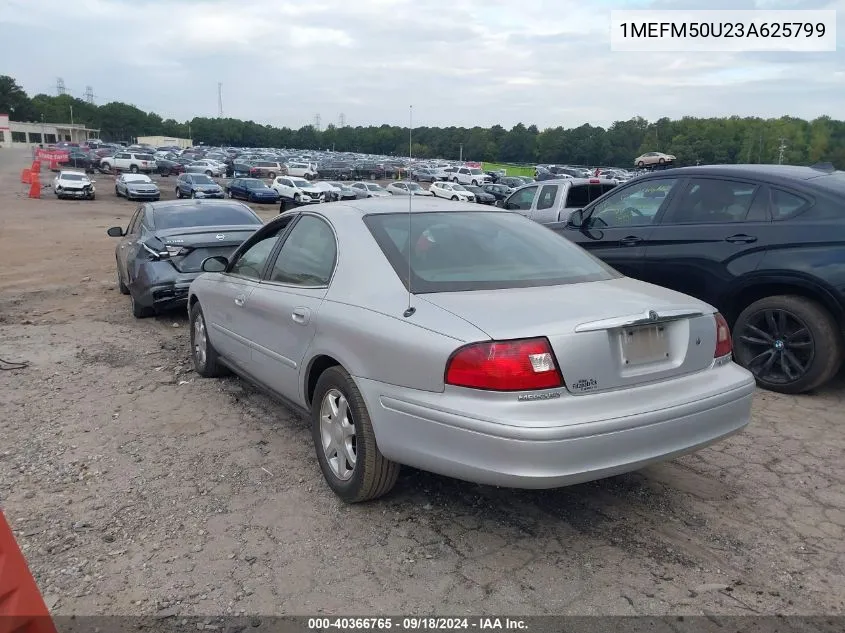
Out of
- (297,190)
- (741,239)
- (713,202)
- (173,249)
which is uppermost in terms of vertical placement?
(713,202)

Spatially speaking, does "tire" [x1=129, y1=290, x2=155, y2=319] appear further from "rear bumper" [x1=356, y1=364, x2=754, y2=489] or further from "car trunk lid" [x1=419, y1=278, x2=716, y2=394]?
"car trunk lid" [x1=419, y1=278, x2=716, y2=394]

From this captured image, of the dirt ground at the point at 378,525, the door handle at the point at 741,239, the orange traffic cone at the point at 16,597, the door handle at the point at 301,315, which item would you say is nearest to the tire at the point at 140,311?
the dirt ground at the point at 378,525

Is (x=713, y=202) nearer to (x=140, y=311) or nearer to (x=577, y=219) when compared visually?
(x=577, y=219)

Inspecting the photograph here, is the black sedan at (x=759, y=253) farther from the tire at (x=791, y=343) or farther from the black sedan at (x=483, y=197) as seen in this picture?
the black sedan at (x=483, y=197)

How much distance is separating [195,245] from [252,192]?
30112mm

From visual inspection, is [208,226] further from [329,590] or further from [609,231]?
[329,590]

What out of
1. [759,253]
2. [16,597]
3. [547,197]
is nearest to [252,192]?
[547,197]

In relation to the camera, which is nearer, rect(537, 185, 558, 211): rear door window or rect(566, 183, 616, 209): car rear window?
rect(566, 183, 616, 209): car rear window

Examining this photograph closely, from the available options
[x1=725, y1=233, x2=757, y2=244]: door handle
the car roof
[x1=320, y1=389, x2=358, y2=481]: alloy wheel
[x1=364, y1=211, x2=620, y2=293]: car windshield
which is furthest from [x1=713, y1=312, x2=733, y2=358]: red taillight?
the car roof

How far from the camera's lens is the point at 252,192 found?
119ft

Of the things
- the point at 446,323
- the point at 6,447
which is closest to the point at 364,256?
the point at 446,323

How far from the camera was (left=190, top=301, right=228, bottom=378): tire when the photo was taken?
5.42 metres

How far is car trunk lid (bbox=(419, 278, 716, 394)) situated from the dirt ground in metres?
0.83

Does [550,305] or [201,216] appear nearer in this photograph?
[550,305]
